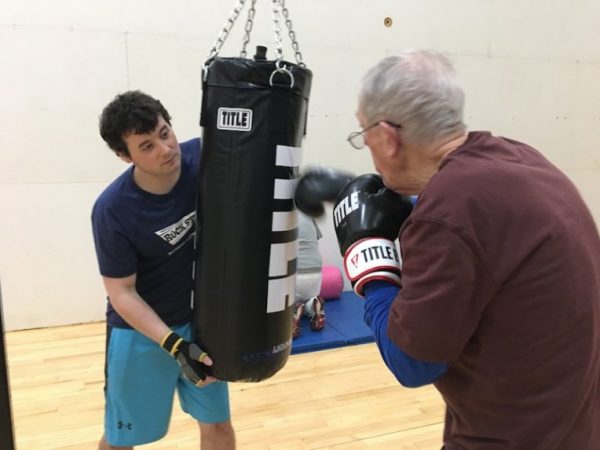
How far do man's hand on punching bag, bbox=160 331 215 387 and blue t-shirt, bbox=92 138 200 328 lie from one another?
7.9 inches

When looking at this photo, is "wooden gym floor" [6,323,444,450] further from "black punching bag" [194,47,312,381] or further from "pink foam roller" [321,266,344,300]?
"black punching bag" [194,47,312,381]

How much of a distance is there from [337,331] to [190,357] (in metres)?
2.06

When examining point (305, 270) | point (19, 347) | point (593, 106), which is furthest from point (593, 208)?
point (19, 347)

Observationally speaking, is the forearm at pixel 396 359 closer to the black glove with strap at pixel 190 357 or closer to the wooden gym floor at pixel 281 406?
the black glove with strap at pixel 190 357

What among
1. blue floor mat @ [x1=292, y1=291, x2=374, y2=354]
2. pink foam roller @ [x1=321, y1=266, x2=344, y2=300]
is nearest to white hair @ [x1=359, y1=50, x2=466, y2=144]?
blue floor mat @ [x1=292, y1=291, x2=374, y2=354]

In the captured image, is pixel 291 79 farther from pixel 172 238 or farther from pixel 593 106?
pixel 593 106

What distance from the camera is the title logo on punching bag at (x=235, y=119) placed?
1357mm

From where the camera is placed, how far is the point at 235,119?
136 centimetres

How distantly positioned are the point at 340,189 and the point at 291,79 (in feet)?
1.01

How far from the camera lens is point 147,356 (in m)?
1.70

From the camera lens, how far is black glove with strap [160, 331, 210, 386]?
1.50 metres

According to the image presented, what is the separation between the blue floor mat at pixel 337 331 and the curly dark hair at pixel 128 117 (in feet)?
6.52

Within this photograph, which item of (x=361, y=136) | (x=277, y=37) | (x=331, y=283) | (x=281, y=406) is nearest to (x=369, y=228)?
(x=361, y=136)

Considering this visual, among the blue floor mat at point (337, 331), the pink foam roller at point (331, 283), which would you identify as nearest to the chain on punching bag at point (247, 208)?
the blue floor mat at point (337, 331)
